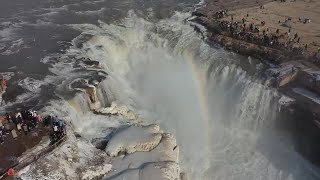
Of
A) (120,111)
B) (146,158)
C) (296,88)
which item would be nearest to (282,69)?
(296,88)

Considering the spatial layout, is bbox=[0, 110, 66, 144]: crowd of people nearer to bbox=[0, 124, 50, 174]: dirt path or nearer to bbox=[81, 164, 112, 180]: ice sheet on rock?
bbox=[0, 124, 50, 174]: dirt path

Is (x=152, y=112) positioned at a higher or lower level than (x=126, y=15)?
lower

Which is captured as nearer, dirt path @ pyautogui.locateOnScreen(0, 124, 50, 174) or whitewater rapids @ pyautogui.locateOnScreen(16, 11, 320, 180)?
dirt path @ pyautogui.locateOnScreen(0, 124, 50, 174)

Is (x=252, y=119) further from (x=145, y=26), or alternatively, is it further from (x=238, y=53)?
(x=145, y=26)

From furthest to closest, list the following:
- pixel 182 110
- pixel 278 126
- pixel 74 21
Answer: pixel 74 21 → pixel 182 110 → pixel 278 126

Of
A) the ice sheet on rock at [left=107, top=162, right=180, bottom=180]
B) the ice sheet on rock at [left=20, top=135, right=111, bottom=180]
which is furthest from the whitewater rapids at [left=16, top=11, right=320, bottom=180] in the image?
the ice sheet on rock at [left=107, top=162, right=180, bottom=180]

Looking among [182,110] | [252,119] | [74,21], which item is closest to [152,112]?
[182,110]
